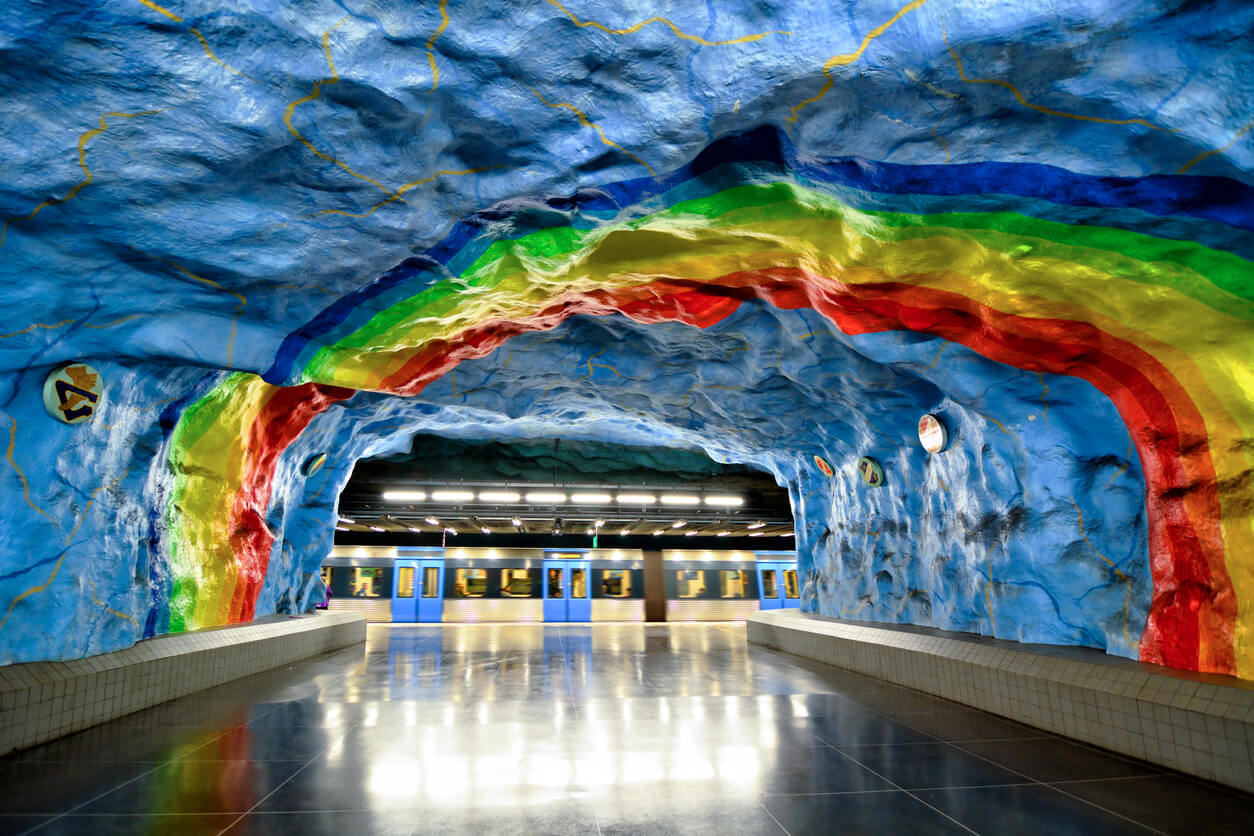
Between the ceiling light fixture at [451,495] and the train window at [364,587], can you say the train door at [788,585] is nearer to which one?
the ceiling light fixture at [451,495]

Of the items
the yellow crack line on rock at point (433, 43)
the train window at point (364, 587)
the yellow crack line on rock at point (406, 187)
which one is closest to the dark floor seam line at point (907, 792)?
the yellow crack line on rock at point (406, 187)

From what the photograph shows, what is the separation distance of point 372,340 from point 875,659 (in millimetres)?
6204

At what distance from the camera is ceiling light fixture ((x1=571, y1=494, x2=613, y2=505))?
14.4 m

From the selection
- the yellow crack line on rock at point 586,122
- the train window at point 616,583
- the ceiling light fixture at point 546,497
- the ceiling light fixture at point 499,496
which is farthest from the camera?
the train window at point 616,583

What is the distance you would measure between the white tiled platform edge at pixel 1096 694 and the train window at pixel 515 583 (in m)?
12.3

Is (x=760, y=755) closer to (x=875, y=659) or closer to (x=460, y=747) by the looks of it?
(x=460, y=747)

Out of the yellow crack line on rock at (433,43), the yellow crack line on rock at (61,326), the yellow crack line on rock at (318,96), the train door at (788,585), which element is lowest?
the train door at (788,585)

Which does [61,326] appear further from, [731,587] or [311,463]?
[731,587]

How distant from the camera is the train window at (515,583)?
720 inches

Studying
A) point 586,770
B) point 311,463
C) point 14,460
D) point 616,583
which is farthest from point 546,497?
point 586,770

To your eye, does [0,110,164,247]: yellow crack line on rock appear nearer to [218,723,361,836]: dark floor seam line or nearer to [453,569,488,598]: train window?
[218,723,361,836]: dark floor seam line

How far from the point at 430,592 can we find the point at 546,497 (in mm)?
5964

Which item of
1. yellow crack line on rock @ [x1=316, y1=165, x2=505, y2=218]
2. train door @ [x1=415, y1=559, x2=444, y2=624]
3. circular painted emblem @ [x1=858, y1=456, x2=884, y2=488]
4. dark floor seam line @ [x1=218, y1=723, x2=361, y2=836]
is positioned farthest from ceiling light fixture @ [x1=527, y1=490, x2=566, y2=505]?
yellow crack line on rock @ [x1=316, y1=165, x2=505, y2=218]

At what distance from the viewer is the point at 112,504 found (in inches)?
215
